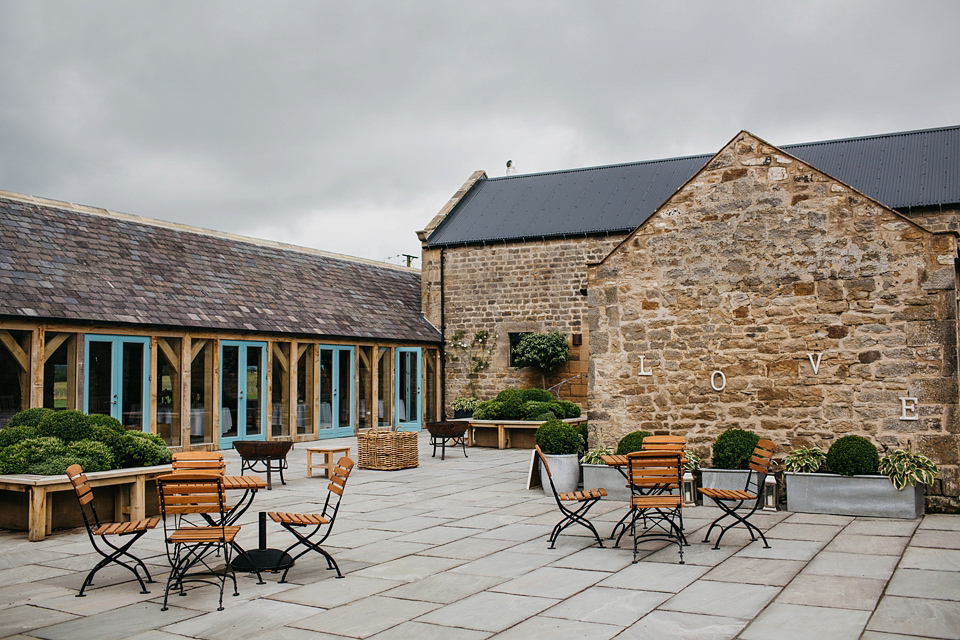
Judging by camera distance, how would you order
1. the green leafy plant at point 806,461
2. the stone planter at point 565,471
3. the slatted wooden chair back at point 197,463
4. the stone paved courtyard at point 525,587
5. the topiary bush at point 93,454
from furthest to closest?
the stone planter at point 565,471
the green leafy plant at point 806,461
the topiary bush at point 93,454
the slatted wooden chair back at point 197,463
the stone paved courtyard at point 525,587

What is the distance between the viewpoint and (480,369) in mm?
23625

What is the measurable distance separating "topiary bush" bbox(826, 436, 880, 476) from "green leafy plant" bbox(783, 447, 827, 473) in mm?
265

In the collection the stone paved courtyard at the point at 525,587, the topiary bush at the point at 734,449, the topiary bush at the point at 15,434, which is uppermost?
the topiary bush at the point at 15,434

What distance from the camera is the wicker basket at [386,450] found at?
14328 millimetres

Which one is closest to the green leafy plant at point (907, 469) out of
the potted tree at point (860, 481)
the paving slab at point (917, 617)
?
the potted tree at point (860, 481)

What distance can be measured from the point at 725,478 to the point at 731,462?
0.21 meters

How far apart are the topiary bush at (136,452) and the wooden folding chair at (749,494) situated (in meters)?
6.26

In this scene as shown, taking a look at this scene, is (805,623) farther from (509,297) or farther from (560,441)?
(509,297)

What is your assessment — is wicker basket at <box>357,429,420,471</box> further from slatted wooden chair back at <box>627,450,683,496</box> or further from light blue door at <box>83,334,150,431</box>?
slatted wooden chair back at <box>627,450,683,496</box>

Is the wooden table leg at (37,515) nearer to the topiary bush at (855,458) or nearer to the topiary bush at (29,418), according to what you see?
the topiary bush at (29,418)

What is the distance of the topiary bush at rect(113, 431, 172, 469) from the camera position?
9555mm

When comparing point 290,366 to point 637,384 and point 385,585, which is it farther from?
point 385,585

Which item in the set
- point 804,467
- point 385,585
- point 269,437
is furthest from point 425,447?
point 385,585

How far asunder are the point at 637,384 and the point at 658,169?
14150mm
